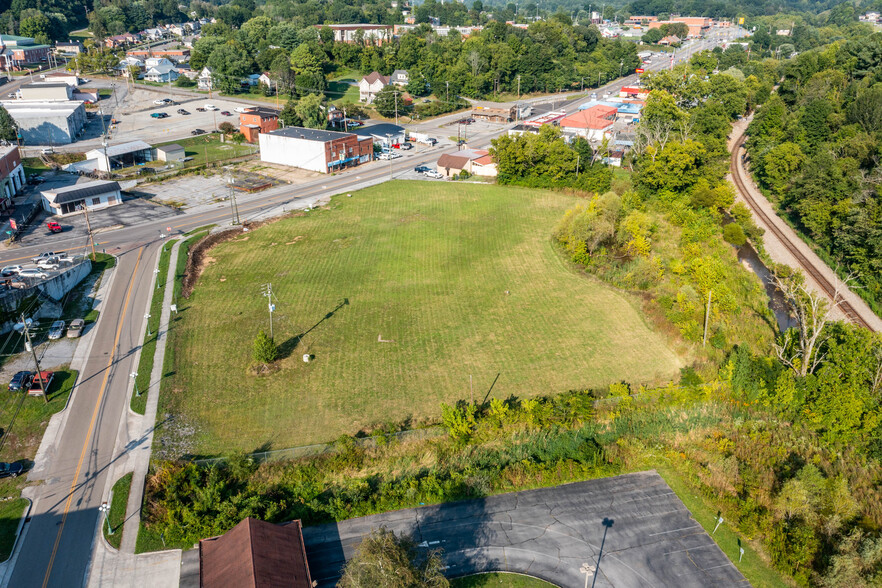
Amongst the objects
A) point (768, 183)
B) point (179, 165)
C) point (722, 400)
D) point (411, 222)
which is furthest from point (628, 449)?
point (179, 165)

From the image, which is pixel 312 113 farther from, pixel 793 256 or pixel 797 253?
pixel 797 253

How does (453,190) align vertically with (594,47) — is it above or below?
below

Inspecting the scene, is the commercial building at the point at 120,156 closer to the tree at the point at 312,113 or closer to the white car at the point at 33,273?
the tree at the point at 312,113

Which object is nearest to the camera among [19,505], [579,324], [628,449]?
[19,505]

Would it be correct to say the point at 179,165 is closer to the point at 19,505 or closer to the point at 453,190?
the point at 453,190

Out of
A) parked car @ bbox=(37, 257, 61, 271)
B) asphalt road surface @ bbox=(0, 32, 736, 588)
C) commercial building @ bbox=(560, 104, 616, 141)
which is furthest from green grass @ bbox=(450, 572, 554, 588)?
commercial building @ bbox=(560, 104, 616, 141)

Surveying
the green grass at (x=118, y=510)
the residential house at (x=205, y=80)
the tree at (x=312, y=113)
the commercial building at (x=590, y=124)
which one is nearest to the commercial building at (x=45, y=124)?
the tree at (x=312, y=113)

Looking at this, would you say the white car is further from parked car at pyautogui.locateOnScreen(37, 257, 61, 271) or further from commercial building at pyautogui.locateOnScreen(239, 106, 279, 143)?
commercial building at pyautogui.locateOnScreen(239, 106, 279, 143)

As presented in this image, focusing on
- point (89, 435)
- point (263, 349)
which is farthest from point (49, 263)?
point (263, 349)
